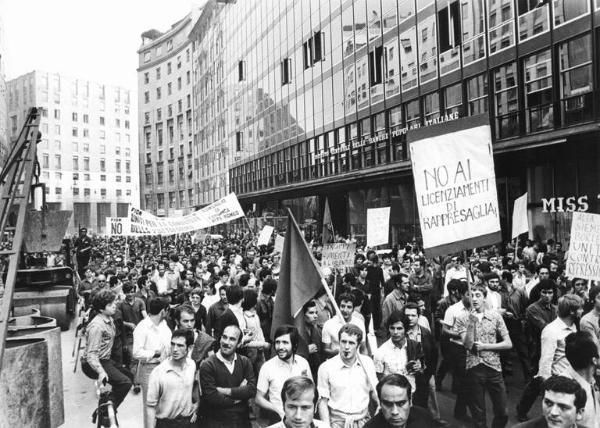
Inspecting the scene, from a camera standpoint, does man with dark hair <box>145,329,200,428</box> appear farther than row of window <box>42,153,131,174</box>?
No

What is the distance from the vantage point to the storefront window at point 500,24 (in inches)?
792

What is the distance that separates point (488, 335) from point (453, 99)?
18.1 meters

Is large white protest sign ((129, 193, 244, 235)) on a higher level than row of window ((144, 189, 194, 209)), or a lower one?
lower

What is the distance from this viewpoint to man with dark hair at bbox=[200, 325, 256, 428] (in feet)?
16.6

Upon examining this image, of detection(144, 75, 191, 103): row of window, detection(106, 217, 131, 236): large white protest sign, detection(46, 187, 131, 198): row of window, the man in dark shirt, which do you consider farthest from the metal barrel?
detection(46, 187, 131, 198): row of window

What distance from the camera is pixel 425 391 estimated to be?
6602 millimetres

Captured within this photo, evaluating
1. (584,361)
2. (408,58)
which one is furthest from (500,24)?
(584,361)

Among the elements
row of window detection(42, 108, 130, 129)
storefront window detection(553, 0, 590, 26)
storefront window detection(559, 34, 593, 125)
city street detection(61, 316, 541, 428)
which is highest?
row of window detection(42, 108, 130, 129)

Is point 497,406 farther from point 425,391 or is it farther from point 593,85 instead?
point 593,85

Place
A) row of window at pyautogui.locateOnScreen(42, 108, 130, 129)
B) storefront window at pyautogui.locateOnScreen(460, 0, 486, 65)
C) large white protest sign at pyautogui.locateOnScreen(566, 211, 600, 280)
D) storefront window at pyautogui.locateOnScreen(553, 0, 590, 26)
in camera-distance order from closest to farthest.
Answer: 1. large white protest sign at pyautogui.locateOnScreen(566, 211, 600, 280)
2. storefront window at pyautogui.locateOnScreen(553, 0, 590, 26)
3. storefront window at pyautogui.locateOnScreen(460, 0, 486, 65)
4. row of window at pyautogui.locateOnScreen(42, 108, 130, 129)

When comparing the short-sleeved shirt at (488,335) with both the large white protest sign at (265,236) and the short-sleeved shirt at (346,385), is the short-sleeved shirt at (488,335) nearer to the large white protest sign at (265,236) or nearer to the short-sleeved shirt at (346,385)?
the short-sleeved shirt at (346,385)

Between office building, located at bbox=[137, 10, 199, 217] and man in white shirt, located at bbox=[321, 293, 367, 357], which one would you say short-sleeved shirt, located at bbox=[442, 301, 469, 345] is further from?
office building, located at bbox=[137, 10, 199, 217]

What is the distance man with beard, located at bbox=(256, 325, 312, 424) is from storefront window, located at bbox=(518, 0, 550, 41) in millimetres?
17222

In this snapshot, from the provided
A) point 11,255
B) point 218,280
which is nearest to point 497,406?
point 11,255
